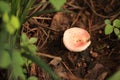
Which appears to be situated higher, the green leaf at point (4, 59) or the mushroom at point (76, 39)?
the green leaf at point (4, 59)

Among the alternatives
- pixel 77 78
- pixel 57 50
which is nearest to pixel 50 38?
pixel 57 50

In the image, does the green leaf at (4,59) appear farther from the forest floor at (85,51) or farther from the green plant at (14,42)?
the forest floor at (85,51)

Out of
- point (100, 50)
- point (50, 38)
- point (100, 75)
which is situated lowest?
point (100, 75)

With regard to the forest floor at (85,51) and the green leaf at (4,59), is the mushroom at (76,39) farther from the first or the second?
the green leaf at (4,59)

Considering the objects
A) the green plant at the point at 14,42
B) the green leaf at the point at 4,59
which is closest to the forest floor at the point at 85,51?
the green plant at the point at 14,42

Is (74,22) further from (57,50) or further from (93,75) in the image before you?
(93,75)

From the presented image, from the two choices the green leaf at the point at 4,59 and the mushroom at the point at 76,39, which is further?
the mushroom at the point at 76,39

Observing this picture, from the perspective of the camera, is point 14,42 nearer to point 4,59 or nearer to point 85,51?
point 4,59

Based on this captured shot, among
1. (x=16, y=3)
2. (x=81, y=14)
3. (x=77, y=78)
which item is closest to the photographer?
(x=16, y=3)
